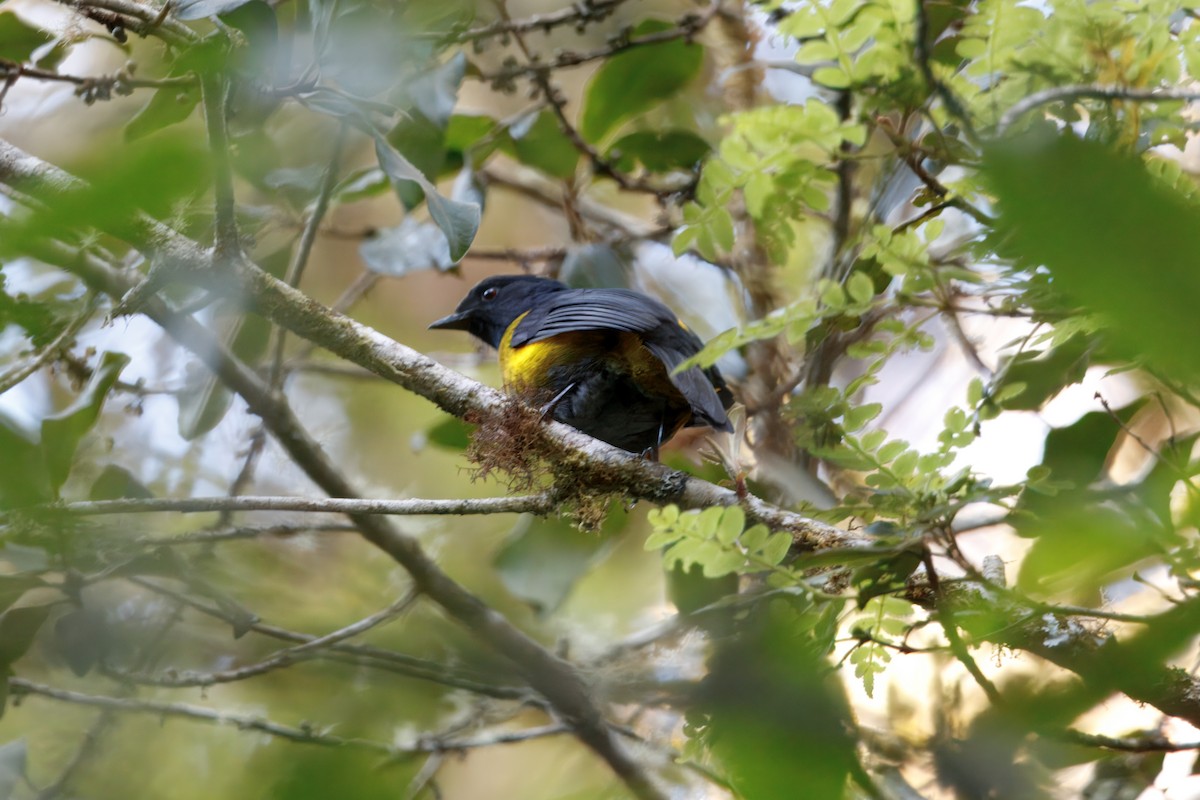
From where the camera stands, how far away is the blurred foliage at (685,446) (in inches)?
29.6

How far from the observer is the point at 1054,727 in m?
0.80

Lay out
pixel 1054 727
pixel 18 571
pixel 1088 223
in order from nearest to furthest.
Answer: pixel 1088 223 → pixel 1054 727 → pixel 18 571

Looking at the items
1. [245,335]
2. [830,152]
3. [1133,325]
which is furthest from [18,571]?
[1133,325]

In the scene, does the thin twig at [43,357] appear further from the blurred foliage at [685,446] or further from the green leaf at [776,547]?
the green leaf at [776,547]

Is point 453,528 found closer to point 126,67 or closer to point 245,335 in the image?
point 245,335

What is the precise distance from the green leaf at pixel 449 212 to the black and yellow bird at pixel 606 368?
1.72 feet

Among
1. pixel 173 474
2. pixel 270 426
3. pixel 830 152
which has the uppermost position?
pixel 173 474

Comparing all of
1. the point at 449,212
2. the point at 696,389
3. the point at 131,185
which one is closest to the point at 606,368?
the point at 696,389

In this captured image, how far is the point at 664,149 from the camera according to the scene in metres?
3.74

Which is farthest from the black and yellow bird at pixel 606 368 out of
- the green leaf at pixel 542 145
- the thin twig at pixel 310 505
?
the green leaf at pixel 542 145

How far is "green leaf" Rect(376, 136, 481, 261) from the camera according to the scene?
7.69 ft

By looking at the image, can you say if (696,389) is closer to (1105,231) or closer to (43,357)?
(43,357)

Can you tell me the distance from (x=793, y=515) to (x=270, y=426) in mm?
1671

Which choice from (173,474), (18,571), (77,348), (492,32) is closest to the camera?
(18,571)
